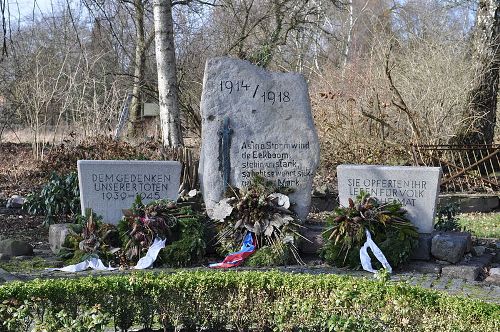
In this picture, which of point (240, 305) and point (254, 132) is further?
point (254, 132)

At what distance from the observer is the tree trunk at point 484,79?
1639cm

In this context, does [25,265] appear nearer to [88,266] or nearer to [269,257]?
[88,266]

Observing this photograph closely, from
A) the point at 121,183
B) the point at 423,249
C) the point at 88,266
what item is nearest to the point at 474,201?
the point at 423,249

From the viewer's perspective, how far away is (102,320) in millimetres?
4781

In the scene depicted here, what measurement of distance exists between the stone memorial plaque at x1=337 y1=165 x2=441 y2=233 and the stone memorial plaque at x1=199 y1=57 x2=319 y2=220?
666mm

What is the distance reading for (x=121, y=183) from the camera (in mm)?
9453

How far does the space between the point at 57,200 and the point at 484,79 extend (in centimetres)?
1029

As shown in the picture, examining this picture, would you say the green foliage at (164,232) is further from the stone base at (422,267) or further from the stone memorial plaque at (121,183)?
the stone base at (422,267)

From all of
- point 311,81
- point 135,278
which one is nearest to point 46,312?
point 135,278

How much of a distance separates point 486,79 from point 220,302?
12633 mm

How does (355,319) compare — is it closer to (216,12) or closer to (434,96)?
(434,96)

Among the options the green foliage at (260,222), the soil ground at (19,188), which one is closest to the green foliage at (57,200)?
the soil ground at (19,188)

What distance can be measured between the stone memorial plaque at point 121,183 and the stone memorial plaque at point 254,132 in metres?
0.57

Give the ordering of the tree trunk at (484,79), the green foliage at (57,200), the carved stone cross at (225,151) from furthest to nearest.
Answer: the tree trunk at (484,79) → the green foliage at (57,200) → the carved stone cross at (225,151)
